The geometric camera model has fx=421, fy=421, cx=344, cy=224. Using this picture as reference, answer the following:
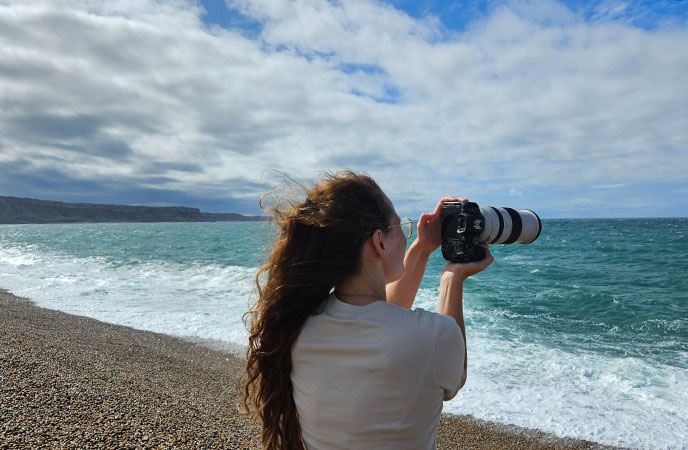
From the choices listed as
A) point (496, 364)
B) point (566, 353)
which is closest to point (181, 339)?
point (496, 364)

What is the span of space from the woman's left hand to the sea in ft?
2.27

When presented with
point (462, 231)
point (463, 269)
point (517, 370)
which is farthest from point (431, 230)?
point (517, 370)

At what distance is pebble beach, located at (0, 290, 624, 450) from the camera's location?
2723 millimetres

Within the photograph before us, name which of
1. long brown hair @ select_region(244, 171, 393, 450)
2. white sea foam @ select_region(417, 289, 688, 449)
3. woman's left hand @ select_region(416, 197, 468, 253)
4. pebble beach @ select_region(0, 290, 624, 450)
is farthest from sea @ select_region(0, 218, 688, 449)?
woman's left hand @ select_region(416, 197, 468, 253)

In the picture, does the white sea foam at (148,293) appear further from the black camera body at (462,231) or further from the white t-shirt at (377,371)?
the white t-shirt at (377,371)

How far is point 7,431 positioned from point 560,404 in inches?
196

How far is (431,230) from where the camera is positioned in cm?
182

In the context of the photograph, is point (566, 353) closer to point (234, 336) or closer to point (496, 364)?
point (496, 364)

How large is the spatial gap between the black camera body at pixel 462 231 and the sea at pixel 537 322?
720 mm

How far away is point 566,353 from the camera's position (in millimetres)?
6473

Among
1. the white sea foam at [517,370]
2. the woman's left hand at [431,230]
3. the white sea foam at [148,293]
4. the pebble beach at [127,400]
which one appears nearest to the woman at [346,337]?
the white sea foam at [517,370]

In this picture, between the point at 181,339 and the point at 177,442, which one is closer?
the point at 177,442

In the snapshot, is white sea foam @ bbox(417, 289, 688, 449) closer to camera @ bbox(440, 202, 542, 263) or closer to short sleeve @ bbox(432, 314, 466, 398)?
camera @ bbox(440, 202, 542, 263)

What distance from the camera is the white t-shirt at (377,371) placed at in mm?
1000
